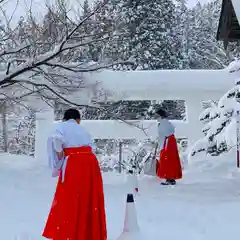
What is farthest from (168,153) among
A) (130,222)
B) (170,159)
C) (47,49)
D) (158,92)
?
(130,222)

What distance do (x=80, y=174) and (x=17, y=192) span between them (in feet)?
13.6

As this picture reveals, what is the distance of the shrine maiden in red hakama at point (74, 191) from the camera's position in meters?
4.50

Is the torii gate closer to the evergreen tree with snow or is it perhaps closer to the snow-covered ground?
the snow-covered ground

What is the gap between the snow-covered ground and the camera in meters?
5.65

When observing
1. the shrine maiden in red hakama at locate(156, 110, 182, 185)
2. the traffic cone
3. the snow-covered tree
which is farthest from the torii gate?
the traffic cone

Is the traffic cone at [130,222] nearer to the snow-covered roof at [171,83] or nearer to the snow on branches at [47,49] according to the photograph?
the snow on branches at [47,49]

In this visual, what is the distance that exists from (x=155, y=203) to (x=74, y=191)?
3068 millimetres

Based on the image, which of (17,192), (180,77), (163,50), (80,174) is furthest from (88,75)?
(163,50)

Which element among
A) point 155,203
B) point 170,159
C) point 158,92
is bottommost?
point 155,203

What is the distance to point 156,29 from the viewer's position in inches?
856

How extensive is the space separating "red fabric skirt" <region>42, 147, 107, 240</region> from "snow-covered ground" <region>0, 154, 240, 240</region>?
80cm

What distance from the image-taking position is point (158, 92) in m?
12.3

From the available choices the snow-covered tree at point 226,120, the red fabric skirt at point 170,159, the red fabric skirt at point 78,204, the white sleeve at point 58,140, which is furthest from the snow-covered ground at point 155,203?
the white sleeve at point 58,140

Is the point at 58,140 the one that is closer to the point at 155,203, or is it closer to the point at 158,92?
the point at 155,203
